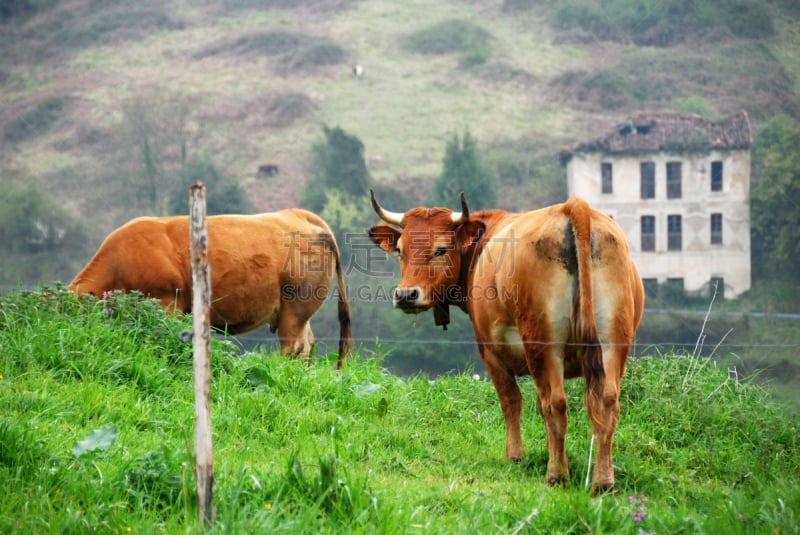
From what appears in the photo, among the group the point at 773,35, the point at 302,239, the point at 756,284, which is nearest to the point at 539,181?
the point at 756,284

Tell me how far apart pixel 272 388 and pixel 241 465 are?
2383 millimetres

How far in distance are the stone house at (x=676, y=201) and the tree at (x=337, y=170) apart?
16.6m

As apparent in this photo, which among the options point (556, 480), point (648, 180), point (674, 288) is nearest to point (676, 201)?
point (648, 180)

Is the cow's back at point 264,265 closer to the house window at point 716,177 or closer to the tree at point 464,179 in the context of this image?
the tree at point 464,179

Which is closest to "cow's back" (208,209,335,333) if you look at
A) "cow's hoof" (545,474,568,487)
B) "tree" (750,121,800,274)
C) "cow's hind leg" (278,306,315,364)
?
"cow's hind leg" (278,306,315,364)

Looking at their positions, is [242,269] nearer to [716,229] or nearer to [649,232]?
[649,232]

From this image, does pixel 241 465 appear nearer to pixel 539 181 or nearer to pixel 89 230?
pixel 539 181

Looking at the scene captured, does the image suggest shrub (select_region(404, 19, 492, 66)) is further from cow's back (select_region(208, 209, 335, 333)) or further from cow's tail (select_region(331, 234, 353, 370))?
cow's tail (select_region(331, 234, 353, 370))

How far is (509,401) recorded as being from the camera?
22.2ft

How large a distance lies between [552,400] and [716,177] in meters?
52.5

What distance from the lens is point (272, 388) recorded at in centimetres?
725

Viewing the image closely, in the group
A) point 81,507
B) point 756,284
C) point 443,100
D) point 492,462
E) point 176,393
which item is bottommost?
point 756,284

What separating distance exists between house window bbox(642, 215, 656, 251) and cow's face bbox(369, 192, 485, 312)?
45.9m

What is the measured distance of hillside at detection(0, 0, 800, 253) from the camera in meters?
72.9
